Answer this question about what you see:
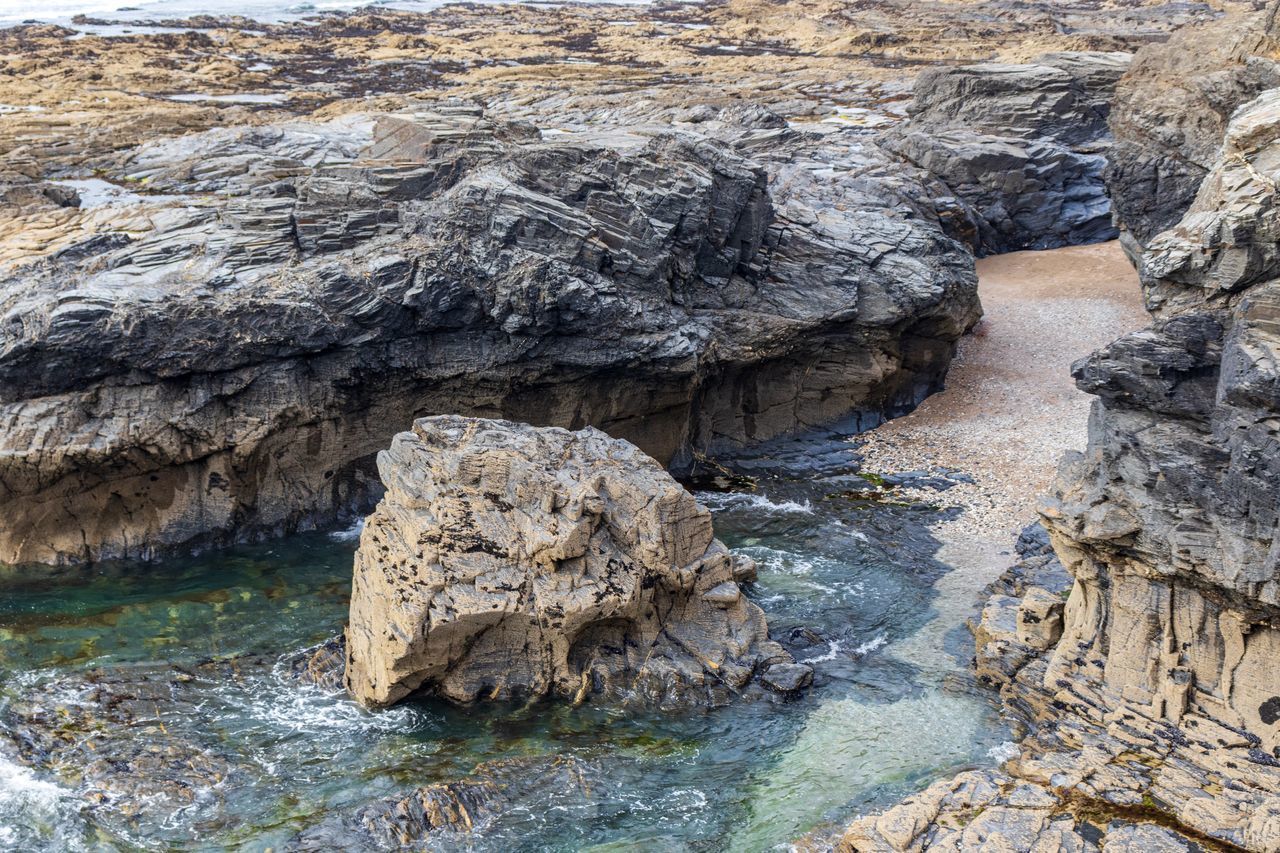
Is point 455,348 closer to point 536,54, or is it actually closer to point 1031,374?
point 1031,374

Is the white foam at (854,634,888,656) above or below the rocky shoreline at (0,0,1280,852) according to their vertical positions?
below

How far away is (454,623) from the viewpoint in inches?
815

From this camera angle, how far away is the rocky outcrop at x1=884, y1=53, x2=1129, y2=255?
1820 inches

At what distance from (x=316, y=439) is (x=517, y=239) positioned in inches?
291

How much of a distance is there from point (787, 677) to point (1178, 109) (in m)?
23.5

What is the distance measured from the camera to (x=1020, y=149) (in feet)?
154

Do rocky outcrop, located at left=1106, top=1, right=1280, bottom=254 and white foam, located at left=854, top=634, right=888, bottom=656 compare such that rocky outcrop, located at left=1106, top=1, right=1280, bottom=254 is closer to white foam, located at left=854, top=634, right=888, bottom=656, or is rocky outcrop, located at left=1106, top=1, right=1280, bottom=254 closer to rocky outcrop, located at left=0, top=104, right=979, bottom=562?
rocky outcrop, located at left=0, top=104, right=979, bottom=562

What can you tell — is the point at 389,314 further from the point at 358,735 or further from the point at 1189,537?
the point at 1189,537

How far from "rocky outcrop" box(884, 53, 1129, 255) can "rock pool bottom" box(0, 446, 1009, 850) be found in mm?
24720

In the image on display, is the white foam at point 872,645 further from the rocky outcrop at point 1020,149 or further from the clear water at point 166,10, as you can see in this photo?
the clear water at point 166,10

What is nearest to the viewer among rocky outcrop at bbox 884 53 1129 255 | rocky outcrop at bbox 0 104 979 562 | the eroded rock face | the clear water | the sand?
the eroded rock face

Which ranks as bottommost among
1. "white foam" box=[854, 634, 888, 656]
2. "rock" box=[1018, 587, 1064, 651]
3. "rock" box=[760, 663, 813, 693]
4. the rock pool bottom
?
the rock pool bottom

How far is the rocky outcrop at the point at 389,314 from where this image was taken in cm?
2659

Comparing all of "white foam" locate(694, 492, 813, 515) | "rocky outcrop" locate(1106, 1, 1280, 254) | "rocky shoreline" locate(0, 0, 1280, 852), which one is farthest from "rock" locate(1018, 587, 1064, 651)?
"rocky outcrop" locate(1106, 1, 1280, 254)
